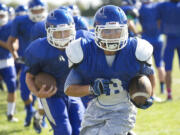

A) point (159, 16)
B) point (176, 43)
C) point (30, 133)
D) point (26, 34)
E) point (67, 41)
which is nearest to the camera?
point (67, 41)

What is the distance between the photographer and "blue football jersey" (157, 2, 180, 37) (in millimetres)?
7457

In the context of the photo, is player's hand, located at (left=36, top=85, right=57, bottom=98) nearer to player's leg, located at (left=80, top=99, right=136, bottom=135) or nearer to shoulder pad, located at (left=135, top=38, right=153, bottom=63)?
player's leg, located at (left=80, top=99, right=136, bottom=135)

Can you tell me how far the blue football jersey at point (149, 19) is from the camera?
8.08 m

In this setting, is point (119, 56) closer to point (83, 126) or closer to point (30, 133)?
point (83, 126)

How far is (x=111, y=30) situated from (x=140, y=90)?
53 centimetres

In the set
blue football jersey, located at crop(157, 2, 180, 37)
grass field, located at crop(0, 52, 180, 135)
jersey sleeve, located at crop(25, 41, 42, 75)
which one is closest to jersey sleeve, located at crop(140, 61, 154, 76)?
jersey sleeve, located at crop(25, 41, 42, 75)

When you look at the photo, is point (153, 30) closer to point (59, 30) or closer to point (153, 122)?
point (153, 122)

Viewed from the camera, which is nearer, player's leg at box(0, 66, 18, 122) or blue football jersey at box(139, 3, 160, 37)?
player's leg at box(0, 66, 18, 122)

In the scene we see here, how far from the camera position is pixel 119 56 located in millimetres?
3357

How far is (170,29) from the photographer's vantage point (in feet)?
24.6

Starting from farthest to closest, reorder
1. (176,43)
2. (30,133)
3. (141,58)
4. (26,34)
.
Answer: (176,43), (26,34), (30,133), (141,58)

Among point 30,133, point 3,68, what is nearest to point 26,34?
point 3,68

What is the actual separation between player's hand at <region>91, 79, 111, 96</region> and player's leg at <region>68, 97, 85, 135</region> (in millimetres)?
950

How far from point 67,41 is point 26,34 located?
100 inches
